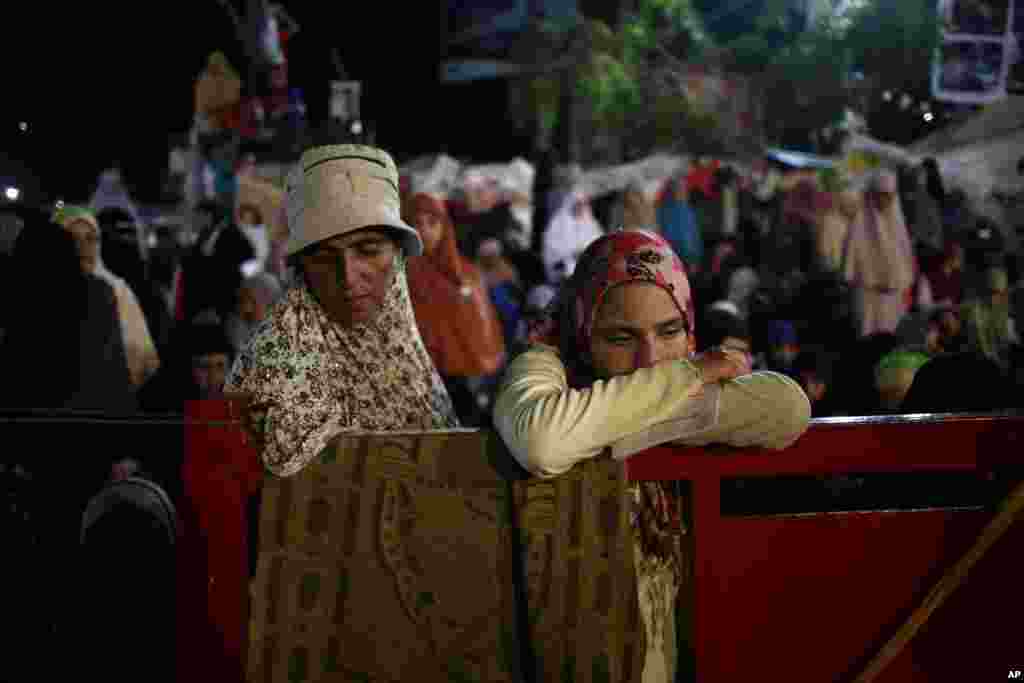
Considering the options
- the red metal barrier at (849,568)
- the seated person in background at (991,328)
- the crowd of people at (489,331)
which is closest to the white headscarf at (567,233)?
the crowd of people at (489,331)

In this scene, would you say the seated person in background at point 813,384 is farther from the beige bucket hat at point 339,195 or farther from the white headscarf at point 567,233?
the white headscarf at point 567,233

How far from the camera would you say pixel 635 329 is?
9.43 feet

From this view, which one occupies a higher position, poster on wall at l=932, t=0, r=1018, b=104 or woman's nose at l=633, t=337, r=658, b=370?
poster on wall at l=932, t=0, r=1018, b=104

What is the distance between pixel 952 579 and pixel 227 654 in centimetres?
159

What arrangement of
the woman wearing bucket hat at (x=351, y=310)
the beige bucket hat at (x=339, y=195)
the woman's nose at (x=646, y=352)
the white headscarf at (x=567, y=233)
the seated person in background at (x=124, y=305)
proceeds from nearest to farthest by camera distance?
the woman's nose at (x=646, y=352) < the woman wearing bucket hat at (x=351, y=310) < the beige bucket hat at (x=339, y=195) < the seated person in background at (x=124, y=305) < the white headscarf at (x=567, y=233)

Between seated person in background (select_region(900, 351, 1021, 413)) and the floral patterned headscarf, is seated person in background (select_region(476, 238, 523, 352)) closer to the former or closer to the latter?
seated person in background (select_region(900, 351, 1021, 413))

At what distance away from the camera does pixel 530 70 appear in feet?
85.7

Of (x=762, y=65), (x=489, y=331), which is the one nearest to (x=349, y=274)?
(x=489, y=331)

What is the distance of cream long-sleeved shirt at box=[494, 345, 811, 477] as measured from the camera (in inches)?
104

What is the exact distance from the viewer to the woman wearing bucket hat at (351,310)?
3066 millimetres

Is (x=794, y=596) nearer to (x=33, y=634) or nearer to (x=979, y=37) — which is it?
(x=33, y=634)

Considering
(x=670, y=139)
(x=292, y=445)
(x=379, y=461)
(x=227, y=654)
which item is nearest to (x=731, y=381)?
(x=379, y=461)

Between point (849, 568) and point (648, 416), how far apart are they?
600 millimetres

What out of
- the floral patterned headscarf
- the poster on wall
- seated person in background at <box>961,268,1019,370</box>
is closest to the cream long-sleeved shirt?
the floral patterned headscarf
